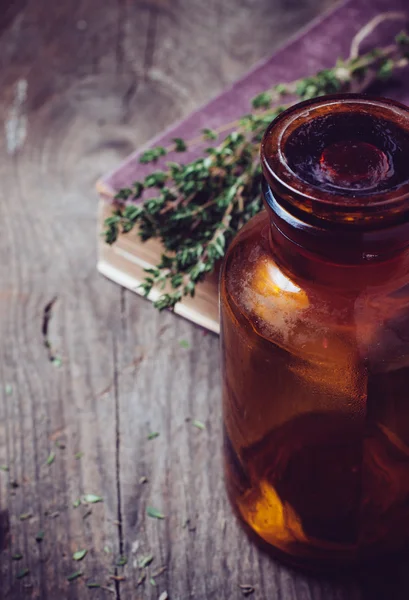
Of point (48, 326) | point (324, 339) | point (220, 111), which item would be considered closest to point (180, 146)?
point (220, 111)

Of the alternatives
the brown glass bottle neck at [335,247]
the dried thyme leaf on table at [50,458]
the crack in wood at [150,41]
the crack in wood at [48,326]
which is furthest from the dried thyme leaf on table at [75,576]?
the crack in wood at [150,41]

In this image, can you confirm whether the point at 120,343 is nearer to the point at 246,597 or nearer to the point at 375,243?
the point at 246,597

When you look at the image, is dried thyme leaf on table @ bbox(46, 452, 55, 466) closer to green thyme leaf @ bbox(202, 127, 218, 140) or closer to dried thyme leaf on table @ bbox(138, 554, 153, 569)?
dried thyme leaf on table @ bbox(138, 554, 153, 569)

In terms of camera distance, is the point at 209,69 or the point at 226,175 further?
the point at 209,69

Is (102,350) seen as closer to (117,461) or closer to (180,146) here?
(117,461)

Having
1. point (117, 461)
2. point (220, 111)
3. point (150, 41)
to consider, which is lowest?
point (117, 461)

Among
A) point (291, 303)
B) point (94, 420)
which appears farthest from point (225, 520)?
point (291, 303)
